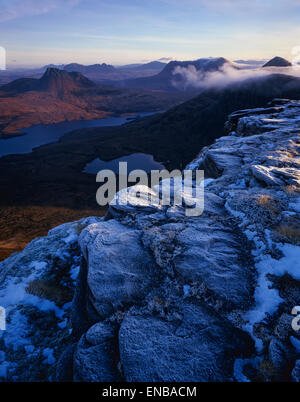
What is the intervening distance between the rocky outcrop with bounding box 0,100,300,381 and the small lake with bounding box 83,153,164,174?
58.7m

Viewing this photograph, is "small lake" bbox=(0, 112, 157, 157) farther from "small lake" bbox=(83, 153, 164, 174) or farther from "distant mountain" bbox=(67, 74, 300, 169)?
"small lake" bbox=(83, 153, 164, 174)

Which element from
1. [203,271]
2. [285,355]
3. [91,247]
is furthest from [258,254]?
[91,247]

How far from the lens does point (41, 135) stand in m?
120

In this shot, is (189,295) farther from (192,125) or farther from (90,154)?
(192,125)

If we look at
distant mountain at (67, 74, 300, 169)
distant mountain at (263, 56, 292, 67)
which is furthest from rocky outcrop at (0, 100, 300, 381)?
distant mountain at (263, 56, 292, 67)

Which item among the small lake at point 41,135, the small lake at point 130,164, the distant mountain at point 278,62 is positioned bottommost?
the small lake at point 130,164

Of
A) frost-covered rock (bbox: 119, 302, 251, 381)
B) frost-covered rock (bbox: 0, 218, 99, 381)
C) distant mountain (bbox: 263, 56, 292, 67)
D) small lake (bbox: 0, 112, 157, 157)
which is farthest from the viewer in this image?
distant mountain (bbox: 263, 56, 292, 67)

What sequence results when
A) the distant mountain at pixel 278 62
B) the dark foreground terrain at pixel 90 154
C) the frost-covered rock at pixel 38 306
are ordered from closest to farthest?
the frost-covered rock at pixel 38 306 < the dark foreground terrain at pixel 90 154 < the distant mountain at pixel 278 62

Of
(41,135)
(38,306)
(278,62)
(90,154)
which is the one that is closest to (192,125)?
(90,154)

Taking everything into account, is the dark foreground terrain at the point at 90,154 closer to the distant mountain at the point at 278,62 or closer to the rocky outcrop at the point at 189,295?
the rocky outcrop at the point at 189,295

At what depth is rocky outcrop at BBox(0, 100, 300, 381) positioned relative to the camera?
462cm

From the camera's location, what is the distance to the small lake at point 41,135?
94688 millimetres

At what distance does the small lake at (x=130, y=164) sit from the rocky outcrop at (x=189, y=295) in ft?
193

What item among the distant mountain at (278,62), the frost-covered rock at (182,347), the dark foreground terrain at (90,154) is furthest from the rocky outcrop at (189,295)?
the distant mountain at (278,62)
